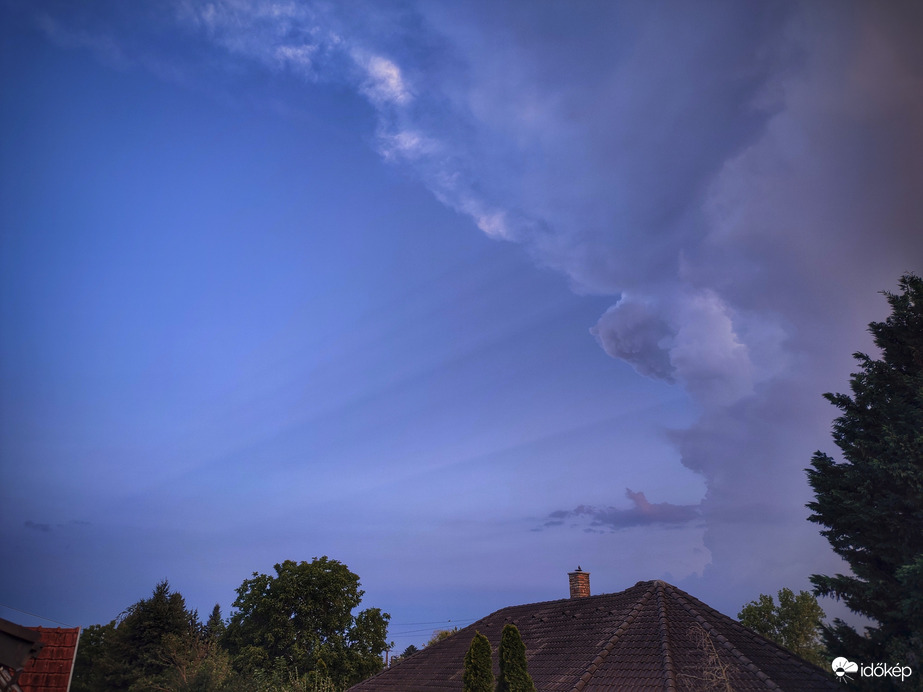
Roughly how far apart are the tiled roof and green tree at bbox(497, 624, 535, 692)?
16.4 ft

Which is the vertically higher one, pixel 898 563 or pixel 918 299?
pixel 918 299

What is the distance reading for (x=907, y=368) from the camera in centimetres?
1659

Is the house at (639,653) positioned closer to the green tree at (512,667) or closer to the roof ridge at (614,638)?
the roof ridge at (614,638)

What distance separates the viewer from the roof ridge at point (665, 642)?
17.2m

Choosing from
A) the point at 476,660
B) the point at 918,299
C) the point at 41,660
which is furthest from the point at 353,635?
the point at 918,299

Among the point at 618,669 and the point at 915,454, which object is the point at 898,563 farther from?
the point at 618,669

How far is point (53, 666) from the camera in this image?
17328mm

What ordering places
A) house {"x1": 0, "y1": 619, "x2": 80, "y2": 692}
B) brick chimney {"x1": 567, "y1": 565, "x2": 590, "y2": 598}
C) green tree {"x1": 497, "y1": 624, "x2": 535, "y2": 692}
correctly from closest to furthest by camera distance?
green tree {"x1": 497, "y1": 624, "x2": 535, "y2": 692}, house {"x1": 0, "y1": 619, "x2": 80, "y2": 692}, brick chimney {"x1": 567, "y1": 565, "x2": 590, "y2": 598}

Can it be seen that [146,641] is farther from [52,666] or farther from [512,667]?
[512,667]

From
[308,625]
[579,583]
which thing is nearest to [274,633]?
[308,625]

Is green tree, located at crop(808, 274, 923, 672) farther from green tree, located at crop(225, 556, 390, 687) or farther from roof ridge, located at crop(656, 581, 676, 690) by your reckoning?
green tree, located at crop(225, 556, 390, 687)

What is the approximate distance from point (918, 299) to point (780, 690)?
38.8 ft

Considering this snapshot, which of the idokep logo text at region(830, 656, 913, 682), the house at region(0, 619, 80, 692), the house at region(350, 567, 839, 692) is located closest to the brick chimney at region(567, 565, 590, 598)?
the house at region(350, 567, 839, 692)

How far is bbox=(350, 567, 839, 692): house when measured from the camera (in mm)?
17844
